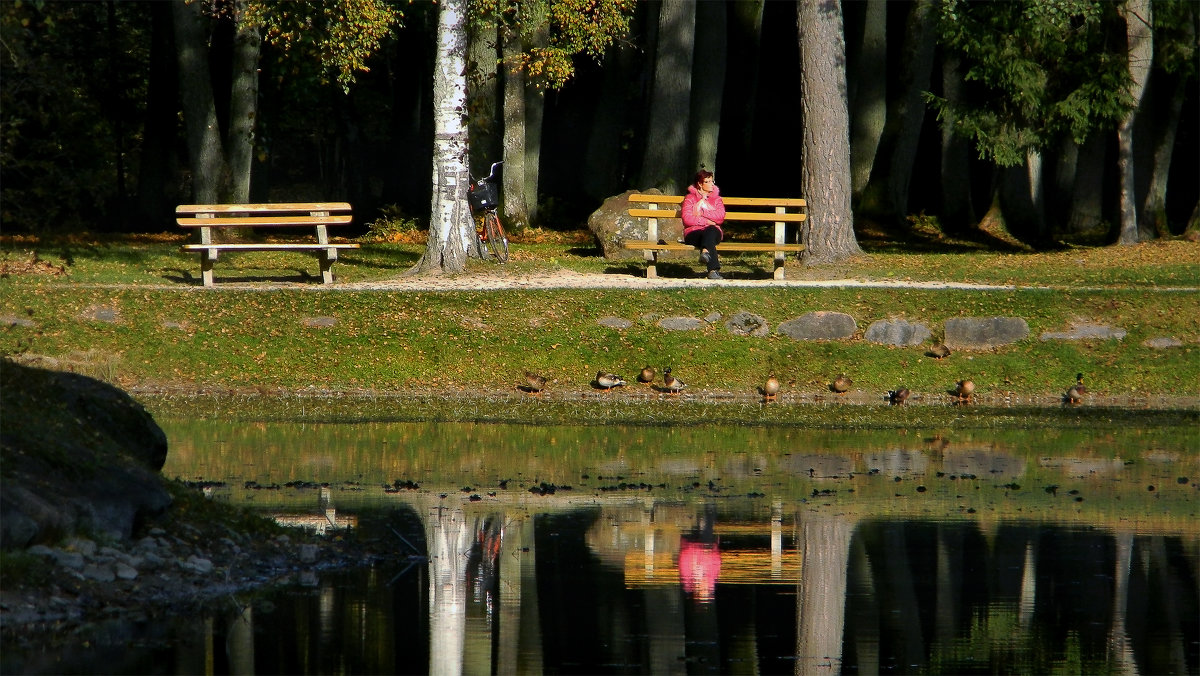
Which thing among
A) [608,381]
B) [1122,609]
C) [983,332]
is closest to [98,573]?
[1122,609]

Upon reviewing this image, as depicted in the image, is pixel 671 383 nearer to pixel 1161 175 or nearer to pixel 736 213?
pixel 736 213

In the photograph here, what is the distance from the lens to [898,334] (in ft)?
57.2

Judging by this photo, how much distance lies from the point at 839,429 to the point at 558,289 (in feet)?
17.8

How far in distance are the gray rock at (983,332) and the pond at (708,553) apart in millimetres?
3575

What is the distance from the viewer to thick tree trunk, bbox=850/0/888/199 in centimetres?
3023

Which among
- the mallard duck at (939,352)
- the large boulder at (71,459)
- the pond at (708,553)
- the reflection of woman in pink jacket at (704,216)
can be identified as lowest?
the pond at (708,553)

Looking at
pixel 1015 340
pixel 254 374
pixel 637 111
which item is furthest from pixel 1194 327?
pixel 637 111

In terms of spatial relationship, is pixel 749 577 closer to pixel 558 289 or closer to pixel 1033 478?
pixel 1033 478

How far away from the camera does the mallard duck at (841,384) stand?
16344mm

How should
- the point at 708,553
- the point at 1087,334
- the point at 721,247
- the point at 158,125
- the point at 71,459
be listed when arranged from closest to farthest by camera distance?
the point at 71,459
the point at 708,553
the point at 1087,334
the point at 721,247
the point at 158,125

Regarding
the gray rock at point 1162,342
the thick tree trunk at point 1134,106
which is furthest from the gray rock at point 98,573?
the thick tree trunk at point 1134,106

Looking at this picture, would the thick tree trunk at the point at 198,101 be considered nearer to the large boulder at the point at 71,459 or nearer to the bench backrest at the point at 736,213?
the bench backrest at the point at 736,213

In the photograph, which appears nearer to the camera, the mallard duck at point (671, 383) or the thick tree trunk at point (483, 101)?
the mallard duck at point (671, 383)

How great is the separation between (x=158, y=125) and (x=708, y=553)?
2568 centimetres
